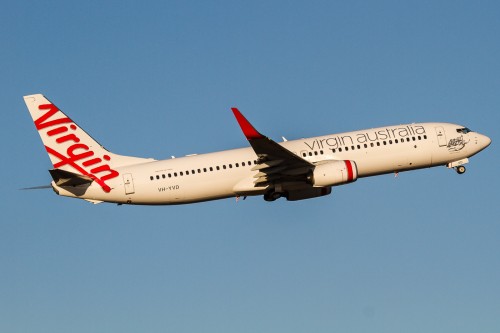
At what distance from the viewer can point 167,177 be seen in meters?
68.4

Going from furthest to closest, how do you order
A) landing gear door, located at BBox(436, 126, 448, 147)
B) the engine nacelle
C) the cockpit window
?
the cockpit window < landing gear door, located at BBox(436, 126, 448, 147) < the engine nacelle

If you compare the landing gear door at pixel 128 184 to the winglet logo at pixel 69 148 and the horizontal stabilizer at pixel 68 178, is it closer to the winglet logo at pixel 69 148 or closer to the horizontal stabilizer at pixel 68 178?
the winglet logo at pixel 69 148

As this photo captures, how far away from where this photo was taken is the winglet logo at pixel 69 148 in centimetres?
6919

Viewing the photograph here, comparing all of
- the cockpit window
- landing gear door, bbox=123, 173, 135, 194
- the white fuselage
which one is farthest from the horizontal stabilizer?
the cockpit window

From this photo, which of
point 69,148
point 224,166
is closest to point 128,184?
point 69,148

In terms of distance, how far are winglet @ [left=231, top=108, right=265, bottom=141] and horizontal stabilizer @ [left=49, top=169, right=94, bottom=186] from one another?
43.0ft

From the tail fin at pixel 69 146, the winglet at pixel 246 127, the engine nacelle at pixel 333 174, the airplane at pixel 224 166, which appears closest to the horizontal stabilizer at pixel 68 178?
the airplane at pixel 224 166

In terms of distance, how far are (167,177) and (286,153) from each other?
962 centimetres

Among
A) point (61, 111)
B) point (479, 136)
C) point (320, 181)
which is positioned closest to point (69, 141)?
point (61, 111)

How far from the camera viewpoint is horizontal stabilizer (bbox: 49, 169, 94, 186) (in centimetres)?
6462

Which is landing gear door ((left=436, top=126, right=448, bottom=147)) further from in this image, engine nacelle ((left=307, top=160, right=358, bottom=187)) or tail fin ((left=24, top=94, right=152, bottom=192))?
tail fin ((left=24, top=94, right=152, bottom=192))

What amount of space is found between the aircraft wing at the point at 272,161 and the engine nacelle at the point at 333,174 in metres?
0.71

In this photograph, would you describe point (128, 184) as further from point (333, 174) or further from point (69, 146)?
point (333, 174)

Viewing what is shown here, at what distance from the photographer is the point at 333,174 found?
68250 millimetres
